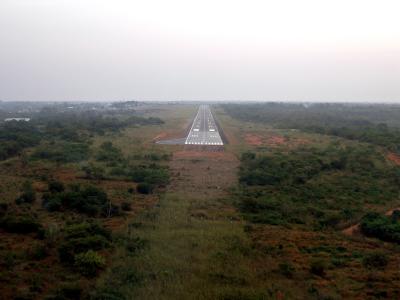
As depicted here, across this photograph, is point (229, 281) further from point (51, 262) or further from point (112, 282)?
point (51, 262)

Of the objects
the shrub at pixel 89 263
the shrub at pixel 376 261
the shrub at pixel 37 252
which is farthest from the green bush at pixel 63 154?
the shrub at pixel 376 261

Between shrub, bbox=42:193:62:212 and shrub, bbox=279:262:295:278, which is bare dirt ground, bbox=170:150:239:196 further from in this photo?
shrub, bbox=279:262:295:278

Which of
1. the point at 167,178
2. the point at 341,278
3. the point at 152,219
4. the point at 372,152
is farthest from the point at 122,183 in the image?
the point at 372,152

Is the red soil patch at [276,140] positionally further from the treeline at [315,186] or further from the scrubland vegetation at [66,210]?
the scrubland vegetation at [66,210]

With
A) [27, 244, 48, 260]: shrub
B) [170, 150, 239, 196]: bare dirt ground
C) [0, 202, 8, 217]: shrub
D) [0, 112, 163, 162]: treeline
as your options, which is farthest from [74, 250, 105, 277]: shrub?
[0, 112, 163, 162]: treeline

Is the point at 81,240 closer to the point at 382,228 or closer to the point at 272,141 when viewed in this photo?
the point at 382,228

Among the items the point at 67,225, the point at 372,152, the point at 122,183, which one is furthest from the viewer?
the point at 372,152
